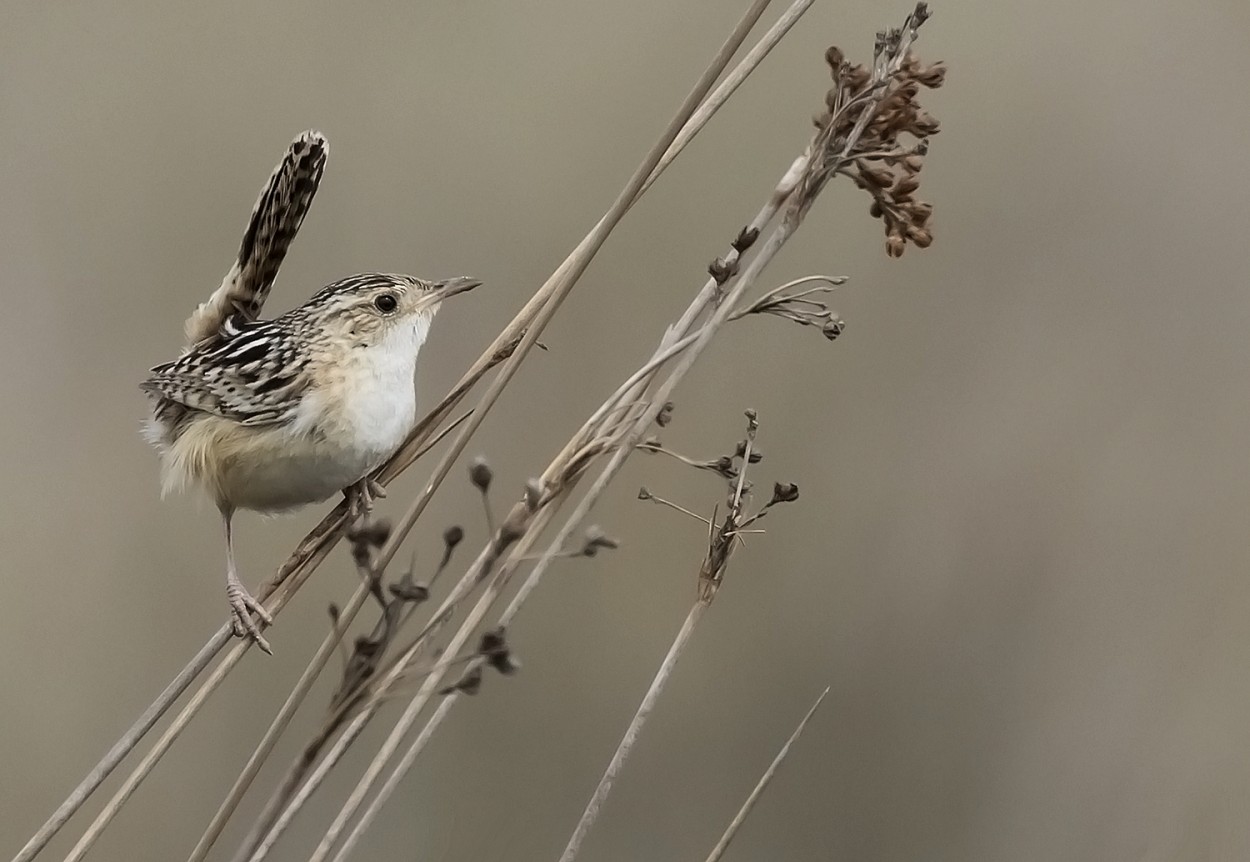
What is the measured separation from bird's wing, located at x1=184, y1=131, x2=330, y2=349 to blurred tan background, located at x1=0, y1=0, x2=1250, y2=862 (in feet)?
2.21

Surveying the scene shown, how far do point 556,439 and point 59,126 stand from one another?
139 cm

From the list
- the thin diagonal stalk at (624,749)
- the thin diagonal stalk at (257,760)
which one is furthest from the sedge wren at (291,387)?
the thin diagonal stalk at (624,749)

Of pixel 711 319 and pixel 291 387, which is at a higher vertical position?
pixel 711 319

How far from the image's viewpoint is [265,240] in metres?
→ 1.48

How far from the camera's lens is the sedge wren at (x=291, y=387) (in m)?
1.32

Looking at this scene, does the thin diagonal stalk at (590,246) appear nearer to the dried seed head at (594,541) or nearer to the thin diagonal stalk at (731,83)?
the thin diagonal stalk at (731,83)

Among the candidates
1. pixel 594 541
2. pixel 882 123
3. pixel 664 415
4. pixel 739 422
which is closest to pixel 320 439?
pixel 664 415

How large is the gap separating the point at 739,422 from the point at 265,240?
1.13 metres

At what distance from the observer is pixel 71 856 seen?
94cm

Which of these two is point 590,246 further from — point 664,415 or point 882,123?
point 882,123

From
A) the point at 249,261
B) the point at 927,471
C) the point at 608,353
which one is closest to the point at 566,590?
the point at 608,353

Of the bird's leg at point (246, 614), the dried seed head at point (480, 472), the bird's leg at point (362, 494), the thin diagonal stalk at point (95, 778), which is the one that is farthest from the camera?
the bird's leg at point (362, 494)

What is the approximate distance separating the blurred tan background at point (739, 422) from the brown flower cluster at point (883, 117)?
1292 mm

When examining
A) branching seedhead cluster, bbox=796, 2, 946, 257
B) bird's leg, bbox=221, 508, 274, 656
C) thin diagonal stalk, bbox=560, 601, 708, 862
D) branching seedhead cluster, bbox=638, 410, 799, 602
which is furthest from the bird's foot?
branching seedhead cluster, bbox=796, 2, 946, 257
